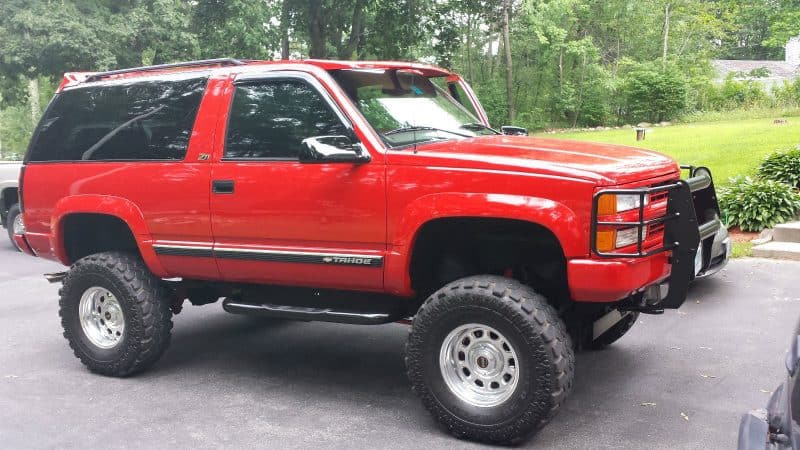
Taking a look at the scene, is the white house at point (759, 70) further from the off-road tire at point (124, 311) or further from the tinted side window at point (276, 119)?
the off-road tire at point (124, 311)

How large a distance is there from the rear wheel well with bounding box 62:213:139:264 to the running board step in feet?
3.99

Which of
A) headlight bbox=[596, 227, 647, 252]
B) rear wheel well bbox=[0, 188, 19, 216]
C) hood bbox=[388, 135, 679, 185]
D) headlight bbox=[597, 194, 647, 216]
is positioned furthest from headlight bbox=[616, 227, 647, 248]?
rear wheel well bbox=[0, 188, 19, 216]

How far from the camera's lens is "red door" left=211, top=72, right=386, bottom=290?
179 inches

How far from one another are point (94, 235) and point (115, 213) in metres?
0.75

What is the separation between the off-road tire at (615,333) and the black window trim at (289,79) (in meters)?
2.42

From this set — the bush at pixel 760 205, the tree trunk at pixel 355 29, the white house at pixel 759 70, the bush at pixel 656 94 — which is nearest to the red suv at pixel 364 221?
the bush at pixel 760 205

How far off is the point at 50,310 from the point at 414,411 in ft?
16.0

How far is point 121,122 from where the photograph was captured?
5602 millimetres

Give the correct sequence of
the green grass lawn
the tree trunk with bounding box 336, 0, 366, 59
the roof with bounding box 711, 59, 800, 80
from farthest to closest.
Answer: the roof with bounding box 711, 59, 800, 80, the tree trunk with bounding box 336, 0, 366, 59, the green grass lawn

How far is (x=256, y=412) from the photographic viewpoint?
4.83 meters

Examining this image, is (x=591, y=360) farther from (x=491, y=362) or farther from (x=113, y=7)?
(x=113, y=7)

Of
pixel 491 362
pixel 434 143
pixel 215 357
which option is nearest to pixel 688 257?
pixel 491 362

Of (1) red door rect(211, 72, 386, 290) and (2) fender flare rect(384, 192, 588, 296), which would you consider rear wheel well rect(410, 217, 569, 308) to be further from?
(1) red door rect(211, 72, 386, 290)

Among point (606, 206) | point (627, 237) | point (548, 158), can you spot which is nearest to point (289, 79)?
point (548, 158)
